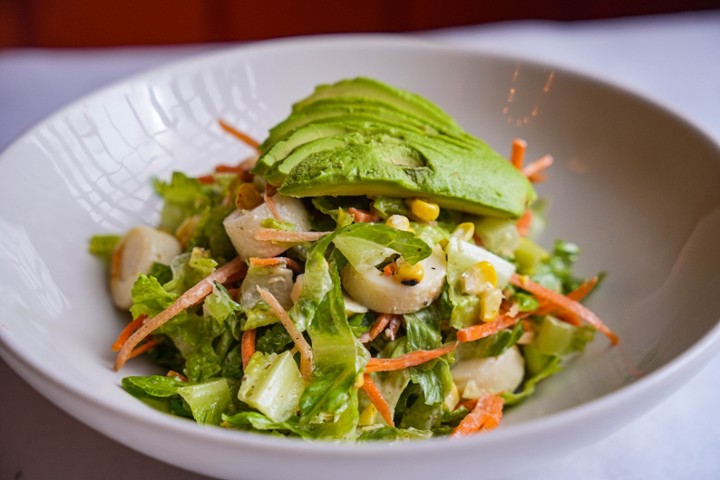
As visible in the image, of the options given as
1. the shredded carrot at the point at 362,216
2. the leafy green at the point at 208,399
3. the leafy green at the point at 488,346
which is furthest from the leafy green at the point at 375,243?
the leafy green at the point at 208,399

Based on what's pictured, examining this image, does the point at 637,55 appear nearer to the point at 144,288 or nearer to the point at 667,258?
the point at 667,258

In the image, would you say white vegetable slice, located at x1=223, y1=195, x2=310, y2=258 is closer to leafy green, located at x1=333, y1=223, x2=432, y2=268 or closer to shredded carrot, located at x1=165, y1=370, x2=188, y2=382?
leafy green, located at x1=333, y1=223, x2=432, y2=268

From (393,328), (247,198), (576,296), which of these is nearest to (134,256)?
(247,198)

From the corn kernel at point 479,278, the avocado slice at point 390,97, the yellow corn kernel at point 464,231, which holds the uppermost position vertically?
the avocado slice at point 390,97

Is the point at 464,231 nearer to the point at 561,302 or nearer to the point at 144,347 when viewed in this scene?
the point at 561,302

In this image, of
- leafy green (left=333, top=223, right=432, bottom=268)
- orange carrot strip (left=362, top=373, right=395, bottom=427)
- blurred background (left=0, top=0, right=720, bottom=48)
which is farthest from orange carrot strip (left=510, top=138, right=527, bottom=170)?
blurred background (left=0, top=0, right=720, bottom=48)

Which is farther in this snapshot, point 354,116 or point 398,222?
point 354,116

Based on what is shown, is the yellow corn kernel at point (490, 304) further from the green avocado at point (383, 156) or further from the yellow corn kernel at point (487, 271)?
the green avocado at point (383, 156)
